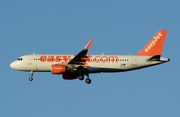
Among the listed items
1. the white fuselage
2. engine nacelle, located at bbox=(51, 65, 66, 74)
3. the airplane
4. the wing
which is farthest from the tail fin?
engine nacelle, located at bbox=(51, 65, 66, 74)

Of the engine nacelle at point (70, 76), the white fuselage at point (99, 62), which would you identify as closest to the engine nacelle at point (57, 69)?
the white fuselage at point (99, 62)

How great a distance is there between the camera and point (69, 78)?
85812mm

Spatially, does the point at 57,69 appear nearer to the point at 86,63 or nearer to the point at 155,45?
the point at 86,63

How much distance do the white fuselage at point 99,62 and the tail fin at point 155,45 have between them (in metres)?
2.37

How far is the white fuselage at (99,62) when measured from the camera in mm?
83438

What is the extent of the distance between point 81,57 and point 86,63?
2.98 metres

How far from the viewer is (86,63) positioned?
8388cm

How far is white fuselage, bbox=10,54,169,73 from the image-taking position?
83.4 metres

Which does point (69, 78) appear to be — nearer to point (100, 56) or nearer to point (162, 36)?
point (100, 56)

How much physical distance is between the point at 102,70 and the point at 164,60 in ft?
34.1

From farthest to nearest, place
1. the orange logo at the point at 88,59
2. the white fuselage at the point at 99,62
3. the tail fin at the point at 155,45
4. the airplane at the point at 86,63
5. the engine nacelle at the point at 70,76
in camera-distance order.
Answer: the tail fin at the point at 155,45, the engine nacelle at the point at 70,76, the orange logo at the point at 88,59, the white fuselage at the point at 99,62, the airplane at the point at 86,63

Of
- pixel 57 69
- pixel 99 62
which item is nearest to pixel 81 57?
pixel 99 62

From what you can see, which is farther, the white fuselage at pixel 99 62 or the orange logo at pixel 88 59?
the orange logo at pixel 88 59

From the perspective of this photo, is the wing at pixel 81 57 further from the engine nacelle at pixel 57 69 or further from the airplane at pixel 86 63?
the engine nacelle at pixel 57 69
